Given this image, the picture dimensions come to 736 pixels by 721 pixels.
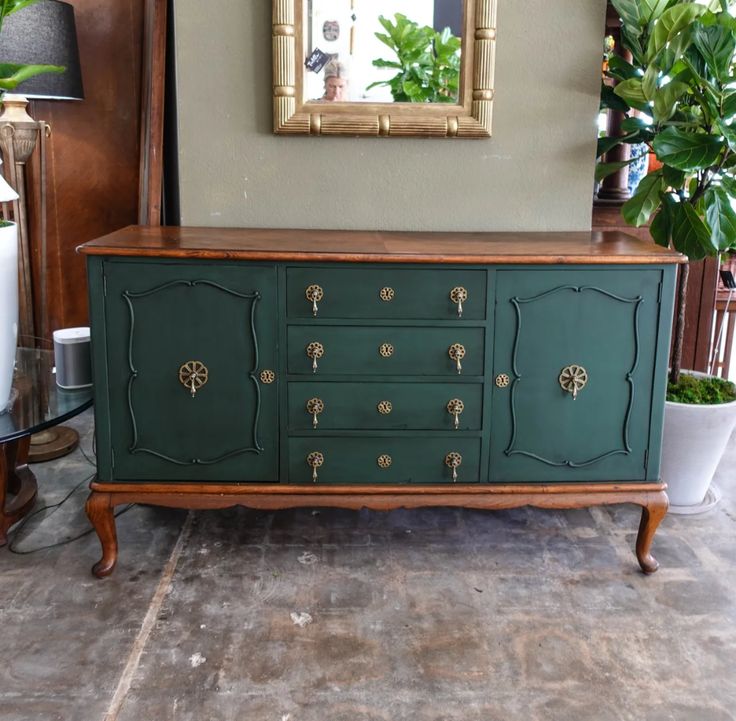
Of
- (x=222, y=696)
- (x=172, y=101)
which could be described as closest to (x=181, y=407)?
(x=222, y=696)

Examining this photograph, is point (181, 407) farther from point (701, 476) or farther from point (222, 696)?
point (701, 476)

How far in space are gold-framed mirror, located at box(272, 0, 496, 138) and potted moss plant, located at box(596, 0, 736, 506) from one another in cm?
42

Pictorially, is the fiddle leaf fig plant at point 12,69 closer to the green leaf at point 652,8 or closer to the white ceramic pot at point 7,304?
the white ceramic pot at point 7,304

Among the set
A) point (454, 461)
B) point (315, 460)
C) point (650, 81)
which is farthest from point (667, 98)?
point (315, 460)

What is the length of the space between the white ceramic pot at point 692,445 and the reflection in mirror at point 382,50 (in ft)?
3.94

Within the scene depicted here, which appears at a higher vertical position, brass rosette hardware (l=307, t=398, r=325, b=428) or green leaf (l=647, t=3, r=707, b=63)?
green leaf (l=647, t=3, r=707, b=63)

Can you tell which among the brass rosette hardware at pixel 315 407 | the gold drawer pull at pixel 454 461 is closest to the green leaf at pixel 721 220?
the gold drawer pull at pixel 454 461

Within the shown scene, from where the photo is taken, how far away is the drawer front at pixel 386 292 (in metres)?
2.02

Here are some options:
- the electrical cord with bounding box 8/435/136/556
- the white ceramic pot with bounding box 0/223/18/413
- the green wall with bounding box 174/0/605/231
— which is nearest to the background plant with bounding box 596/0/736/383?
the green wall with bounding box 174/0/605/231

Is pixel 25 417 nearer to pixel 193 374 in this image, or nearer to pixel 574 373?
pixel 193 374

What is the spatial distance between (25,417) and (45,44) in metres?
1.38

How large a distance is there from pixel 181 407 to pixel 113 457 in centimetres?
22

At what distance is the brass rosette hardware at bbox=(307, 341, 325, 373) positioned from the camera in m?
2.06

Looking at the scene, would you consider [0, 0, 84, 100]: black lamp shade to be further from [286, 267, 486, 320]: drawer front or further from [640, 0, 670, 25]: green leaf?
[640, 0, 670, 25]: green leaf
